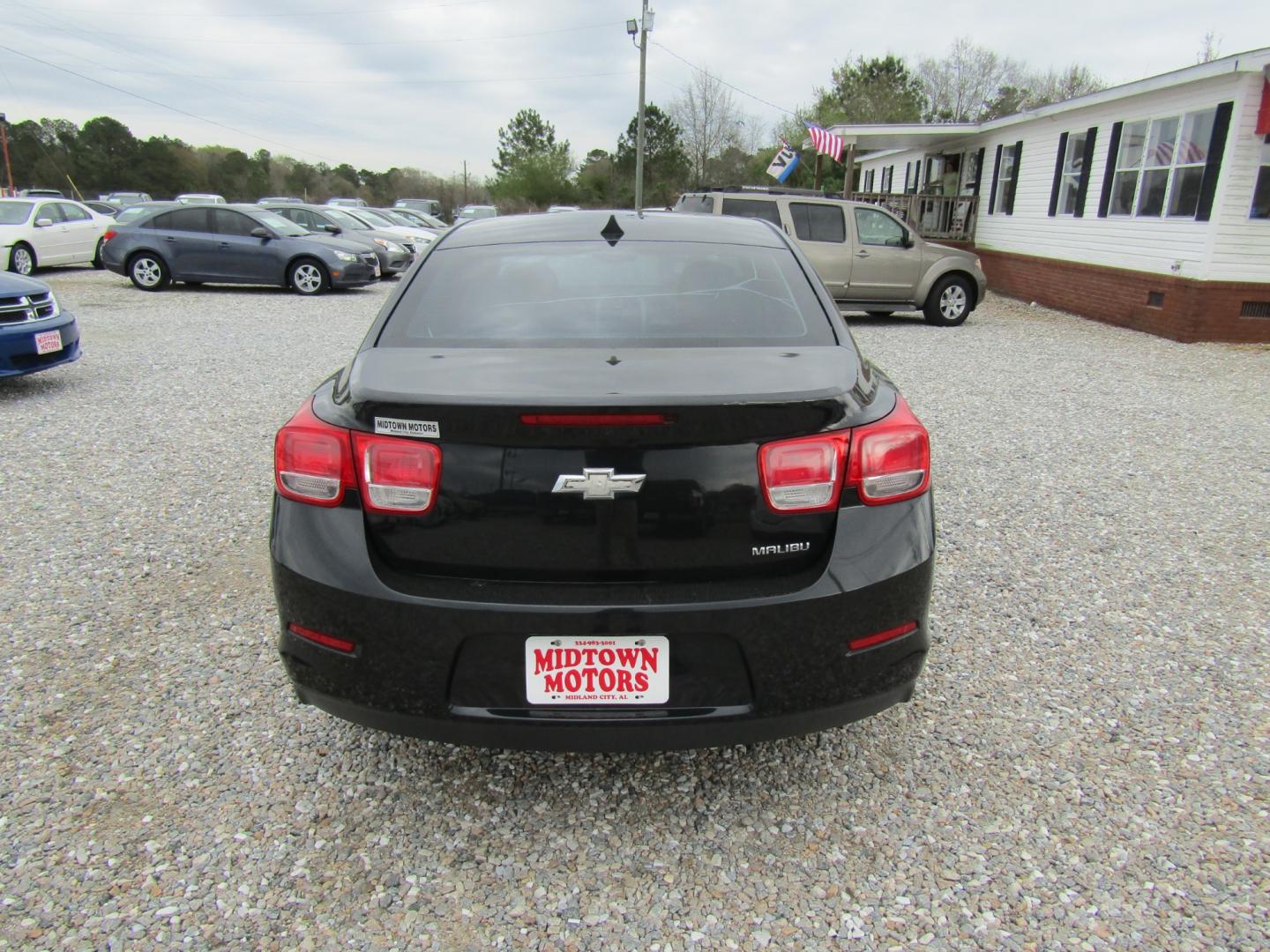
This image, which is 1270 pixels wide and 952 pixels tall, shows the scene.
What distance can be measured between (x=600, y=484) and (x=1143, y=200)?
13.9 meters

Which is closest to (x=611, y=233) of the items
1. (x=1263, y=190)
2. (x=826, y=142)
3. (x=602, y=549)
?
(x=602, y=549)

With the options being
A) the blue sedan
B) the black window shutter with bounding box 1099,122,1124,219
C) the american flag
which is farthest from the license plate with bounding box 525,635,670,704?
the american flag

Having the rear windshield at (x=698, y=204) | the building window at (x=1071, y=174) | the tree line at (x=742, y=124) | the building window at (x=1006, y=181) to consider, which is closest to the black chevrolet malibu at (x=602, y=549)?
the rear windshield at (x=698, y=204)

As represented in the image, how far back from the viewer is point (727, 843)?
225 cm

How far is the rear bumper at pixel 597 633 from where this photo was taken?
1977mm

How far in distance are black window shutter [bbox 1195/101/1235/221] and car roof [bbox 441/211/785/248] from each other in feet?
35.2

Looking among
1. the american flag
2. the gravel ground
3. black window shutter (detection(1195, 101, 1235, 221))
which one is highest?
the american flag

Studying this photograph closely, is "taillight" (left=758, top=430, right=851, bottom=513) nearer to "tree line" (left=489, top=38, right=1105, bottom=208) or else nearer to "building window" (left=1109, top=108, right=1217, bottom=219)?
"building window" (left=1109, top=108, right=1217, bottom=219)

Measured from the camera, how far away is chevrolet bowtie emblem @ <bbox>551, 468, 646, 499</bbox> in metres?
1.94

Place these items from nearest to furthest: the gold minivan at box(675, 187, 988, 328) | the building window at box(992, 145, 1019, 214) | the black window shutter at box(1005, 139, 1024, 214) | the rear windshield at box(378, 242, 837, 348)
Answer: the rear windshield at box(378, 242, 837, 348)
the gold minivan at box(675, 187, 988, 328)
the black window shutter at box(1005, 139, 1024, 214)
the building window at box(992, 145, 1019, 214)

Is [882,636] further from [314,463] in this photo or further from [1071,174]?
[1071,174]

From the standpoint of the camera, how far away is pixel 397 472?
2.00 m

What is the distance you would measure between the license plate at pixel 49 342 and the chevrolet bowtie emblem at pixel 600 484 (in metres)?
6.90

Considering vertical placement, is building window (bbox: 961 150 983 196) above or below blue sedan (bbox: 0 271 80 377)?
above
